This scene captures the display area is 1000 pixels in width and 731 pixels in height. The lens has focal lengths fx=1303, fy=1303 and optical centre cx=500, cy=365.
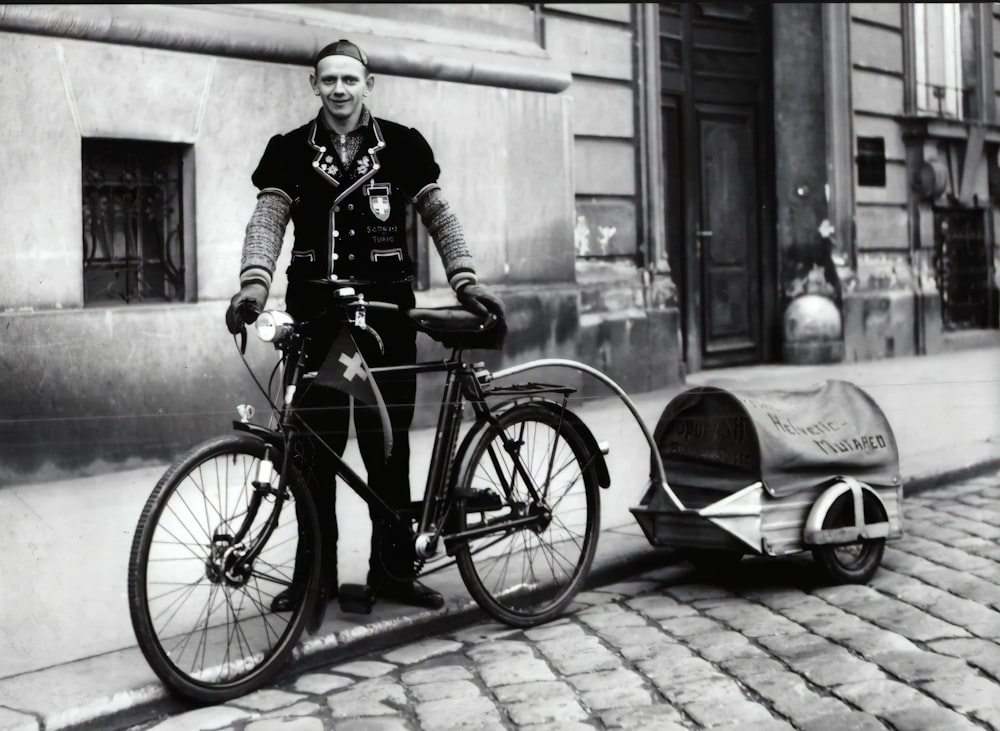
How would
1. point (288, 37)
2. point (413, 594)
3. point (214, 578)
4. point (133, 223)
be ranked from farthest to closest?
point (288, 37) < point (133, 223) < point (413, 594) < point (214, 578)

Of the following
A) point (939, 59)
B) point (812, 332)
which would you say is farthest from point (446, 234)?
point (939, 59)

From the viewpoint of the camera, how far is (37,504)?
631 centimetres

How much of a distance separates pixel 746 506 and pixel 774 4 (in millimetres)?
9635

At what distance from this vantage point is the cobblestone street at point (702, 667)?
3.44 meters

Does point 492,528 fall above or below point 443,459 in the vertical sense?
below

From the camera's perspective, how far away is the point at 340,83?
4254mm

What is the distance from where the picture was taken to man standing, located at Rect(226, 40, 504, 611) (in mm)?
4262

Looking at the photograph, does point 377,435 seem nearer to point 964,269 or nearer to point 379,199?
point 379,199

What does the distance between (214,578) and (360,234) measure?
133cm

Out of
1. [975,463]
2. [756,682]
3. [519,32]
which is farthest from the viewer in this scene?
[519,32]

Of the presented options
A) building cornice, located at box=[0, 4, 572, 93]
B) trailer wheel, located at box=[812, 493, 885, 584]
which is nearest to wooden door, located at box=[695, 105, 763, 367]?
building cornice, located at box=[0, 4, 572, 93]

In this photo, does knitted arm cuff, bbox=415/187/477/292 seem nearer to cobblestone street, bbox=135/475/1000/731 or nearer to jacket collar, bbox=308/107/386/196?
jacket collar, bbox=308/107/386/196

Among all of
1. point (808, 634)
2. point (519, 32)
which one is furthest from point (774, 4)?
point (808, 634)

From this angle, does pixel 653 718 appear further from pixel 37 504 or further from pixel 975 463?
pixel 975 463
